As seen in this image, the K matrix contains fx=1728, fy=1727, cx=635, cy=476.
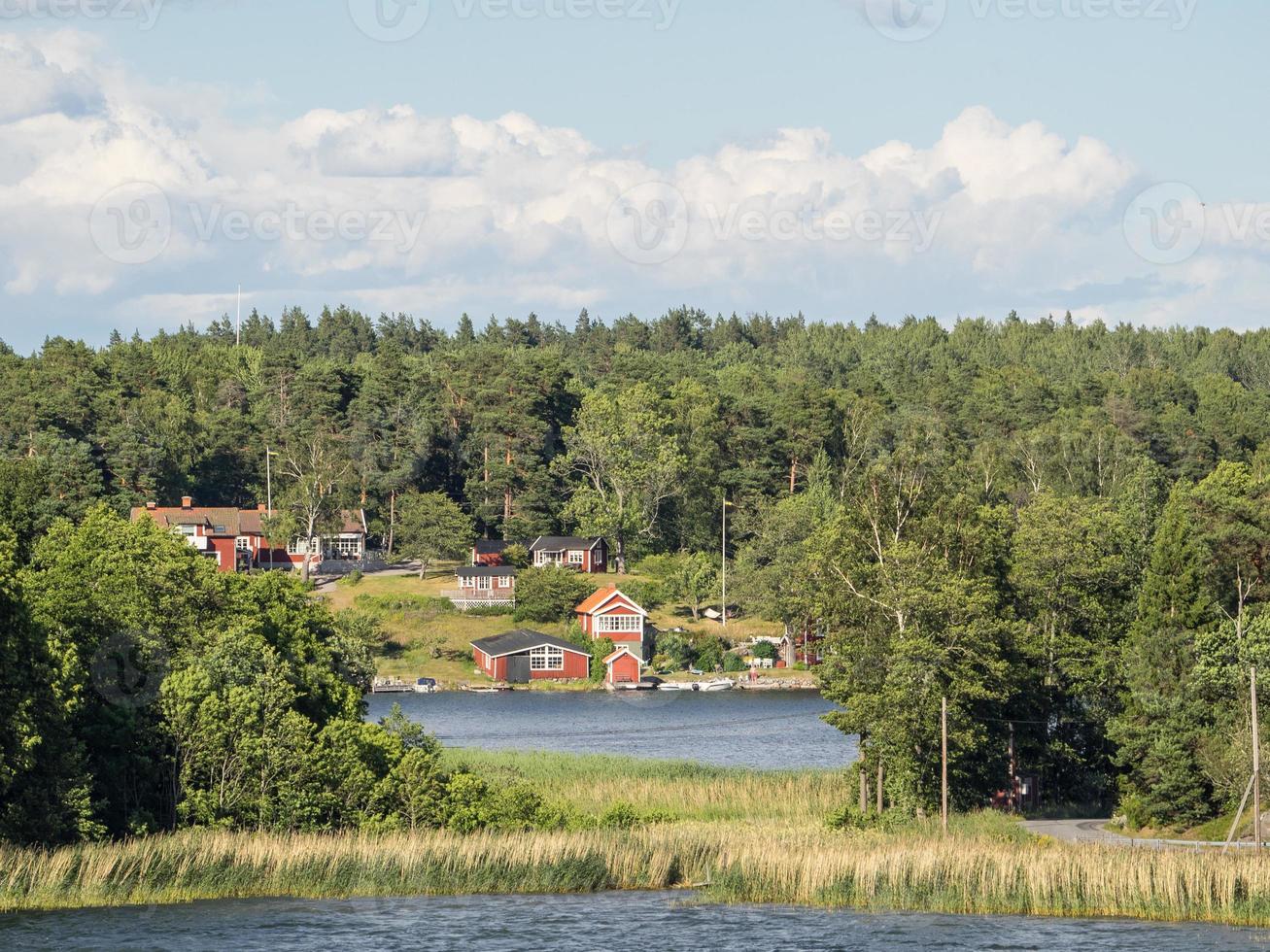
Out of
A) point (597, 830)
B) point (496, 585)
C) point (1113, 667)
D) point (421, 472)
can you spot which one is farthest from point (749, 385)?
point (597, 830)

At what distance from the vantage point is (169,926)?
42312mm

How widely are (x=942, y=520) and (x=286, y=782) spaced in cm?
2514

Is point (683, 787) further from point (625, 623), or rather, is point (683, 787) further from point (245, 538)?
point (245, 538)

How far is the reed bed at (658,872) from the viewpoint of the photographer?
42562 millimetres

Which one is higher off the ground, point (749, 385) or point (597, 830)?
point (749, 385)

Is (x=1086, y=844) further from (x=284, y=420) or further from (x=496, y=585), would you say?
(x=284, y=420)

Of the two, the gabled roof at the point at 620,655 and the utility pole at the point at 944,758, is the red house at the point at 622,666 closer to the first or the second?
the gabled roof at the point at 620,655

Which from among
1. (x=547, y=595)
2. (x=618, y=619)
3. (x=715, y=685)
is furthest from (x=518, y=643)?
(x=715, y=685)

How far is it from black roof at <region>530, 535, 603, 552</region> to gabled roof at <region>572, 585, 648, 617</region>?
41.4 feet

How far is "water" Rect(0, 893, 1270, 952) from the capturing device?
41094 mm

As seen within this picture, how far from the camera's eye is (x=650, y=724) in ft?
313

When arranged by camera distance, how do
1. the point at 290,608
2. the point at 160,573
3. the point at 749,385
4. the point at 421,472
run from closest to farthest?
the point at 160,573 → the point at 290,608 → the point at 421,472 → the point at 749,385

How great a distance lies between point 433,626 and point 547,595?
8705 millimetres

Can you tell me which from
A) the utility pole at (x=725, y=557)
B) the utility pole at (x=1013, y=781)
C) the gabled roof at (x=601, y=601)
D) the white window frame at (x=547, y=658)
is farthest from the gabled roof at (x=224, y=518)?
the utility pole at (x=1013, y=781)
